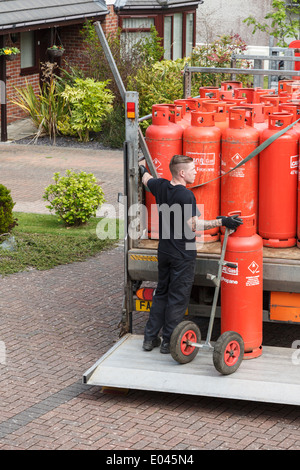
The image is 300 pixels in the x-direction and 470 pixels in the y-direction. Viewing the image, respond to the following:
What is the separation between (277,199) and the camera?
23.4ft

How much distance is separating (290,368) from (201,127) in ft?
6.98

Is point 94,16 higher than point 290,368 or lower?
higher

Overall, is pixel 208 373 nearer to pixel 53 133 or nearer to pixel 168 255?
pixel 168 255

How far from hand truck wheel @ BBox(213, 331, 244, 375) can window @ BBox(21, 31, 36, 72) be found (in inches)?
634

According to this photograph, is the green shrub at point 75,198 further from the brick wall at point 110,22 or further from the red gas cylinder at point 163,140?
the brick wall at point 110,22

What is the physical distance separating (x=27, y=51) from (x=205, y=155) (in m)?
15.5

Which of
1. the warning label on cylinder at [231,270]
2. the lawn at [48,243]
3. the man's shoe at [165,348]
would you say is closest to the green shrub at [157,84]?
the lawn at [48,243]

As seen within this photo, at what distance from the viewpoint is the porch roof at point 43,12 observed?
19.4 m

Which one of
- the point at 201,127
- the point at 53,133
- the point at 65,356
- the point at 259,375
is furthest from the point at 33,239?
the point at 53,133

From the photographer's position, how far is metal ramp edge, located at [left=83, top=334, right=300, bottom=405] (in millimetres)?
6492

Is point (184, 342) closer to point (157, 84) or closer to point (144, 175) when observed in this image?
point (144, 175)

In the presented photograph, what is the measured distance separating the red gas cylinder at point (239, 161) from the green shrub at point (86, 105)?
12.0 metres

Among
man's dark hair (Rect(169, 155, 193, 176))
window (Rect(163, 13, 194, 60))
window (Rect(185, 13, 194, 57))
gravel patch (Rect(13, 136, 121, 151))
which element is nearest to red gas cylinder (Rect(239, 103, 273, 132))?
man's dark hair (Rect(169, 155, 193, 176))

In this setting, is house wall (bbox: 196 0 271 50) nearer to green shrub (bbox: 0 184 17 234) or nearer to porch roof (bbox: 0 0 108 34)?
porch roof (bbox: 0 0 108 34)
